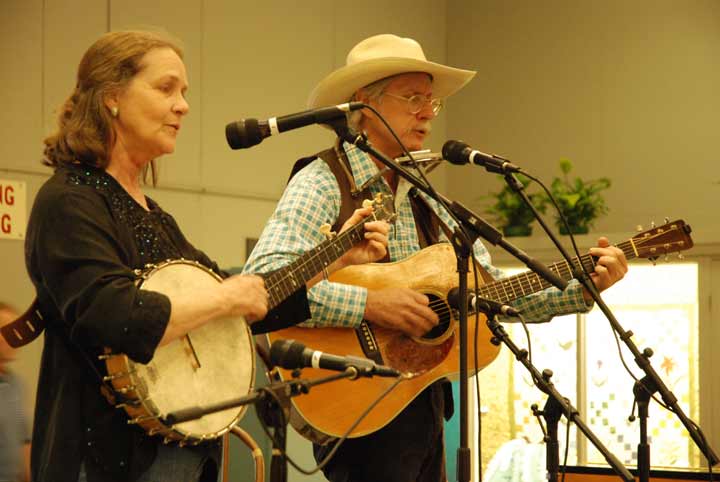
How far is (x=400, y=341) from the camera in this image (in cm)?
313

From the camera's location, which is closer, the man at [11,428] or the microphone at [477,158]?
the microphone at [477,158]

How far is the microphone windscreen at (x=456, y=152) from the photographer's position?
Answer: 8.80ft

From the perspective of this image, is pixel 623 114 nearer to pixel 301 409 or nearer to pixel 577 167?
pixel 577 167

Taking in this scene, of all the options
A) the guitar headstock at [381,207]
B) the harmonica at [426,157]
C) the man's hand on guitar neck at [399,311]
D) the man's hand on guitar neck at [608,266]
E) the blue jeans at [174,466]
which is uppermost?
the harmonica at [426,157]

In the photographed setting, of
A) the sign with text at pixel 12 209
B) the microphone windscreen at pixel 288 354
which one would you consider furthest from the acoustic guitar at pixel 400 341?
the sign with text at pixel 12 209

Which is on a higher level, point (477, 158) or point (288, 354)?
point (477, 158)

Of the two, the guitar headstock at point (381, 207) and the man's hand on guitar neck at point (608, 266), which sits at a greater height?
the guitar headstock at point (381, 207)

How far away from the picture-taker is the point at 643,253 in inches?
126

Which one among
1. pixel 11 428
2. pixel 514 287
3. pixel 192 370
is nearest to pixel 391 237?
pixel 514 287

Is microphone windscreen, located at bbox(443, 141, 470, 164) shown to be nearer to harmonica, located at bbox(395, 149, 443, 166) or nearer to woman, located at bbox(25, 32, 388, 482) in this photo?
harmonica, located at bbox(395, 149, 443, 166)

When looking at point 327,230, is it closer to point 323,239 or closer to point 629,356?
point 323,239

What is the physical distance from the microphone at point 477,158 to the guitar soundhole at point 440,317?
605mm

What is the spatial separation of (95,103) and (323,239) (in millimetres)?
943

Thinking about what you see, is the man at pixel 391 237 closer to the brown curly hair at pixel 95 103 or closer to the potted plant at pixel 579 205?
the brown curly hair at pixel 95 103
